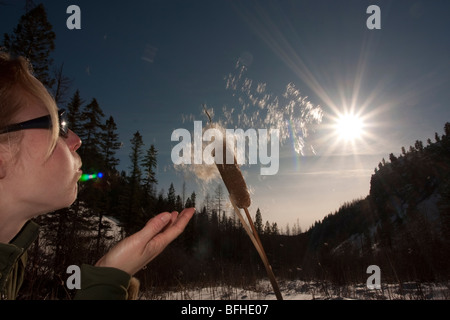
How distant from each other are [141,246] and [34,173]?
0.71 metres

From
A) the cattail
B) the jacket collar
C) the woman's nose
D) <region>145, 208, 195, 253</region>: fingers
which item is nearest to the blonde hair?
the woman's nose

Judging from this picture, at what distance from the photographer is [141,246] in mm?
1382

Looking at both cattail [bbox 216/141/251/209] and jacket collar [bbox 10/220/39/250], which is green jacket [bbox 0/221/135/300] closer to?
jacket collar [bbox 10/220/39/250]

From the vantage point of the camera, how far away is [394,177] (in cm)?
8869

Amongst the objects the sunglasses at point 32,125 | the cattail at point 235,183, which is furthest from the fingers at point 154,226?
the sunglasses at point 32,125

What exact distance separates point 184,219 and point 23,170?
93cm

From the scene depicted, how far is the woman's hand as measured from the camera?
1313 millimetres

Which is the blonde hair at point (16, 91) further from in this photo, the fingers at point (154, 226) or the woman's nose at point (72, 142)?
the fingers at point (154, 226)

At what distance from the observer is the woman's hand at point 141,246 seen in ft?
4.31

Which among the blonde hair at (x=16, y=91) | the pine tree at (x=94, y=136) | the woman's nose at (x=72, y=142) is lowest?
the woman's nose at (x=72, y=142)

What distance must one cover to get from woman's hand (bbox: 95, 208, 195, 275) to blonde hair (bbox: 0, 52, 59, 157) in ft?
2.20

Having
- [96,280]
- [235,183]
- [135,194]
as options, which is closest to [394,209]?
[135,194]

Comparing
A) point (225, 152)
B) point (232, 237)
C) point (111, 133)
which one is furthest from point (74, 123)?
point (232, 237)
